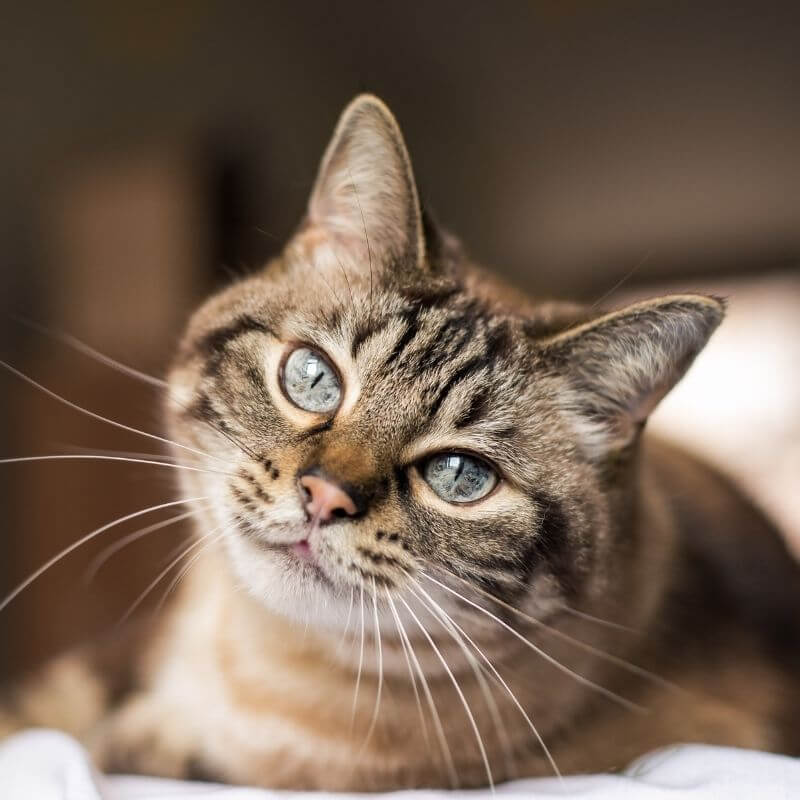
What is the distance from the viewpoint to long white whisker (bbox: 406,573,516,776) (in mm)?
923

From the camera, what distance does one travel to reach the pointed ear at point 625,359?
96cm

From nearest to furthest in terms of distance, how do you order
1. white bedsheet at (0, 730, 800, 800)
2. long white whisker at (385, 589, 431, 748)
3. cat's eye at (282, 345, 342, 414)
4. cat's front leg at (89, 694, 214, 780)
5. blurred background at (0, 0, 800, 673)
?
white bedsheet at (0, 730, 800, 800) < long white whisker at (385, 589, 431, 748) < cat's eye at (282, 345, 342, 414) < cat's front leg at (89, 694, 214, 780) < blurred background at (0, 0, 800, 673)

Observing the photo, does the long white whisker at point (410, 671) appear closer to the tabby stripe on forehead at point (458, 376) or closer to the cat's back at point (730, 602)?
the tabby stripe on forehead at point (458, 376)

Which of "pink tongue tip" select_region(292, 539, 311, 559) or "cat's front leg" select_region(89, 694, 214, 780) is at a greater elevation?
"pink tongue tip" select_region(292, 539, 311, 559)

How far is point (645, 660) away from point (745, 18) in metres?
2.05

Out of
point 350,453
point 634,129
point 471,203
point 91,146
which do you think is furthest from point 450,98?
point 350,453

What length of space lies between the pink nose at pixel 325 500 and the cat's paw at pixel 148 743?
482 mm

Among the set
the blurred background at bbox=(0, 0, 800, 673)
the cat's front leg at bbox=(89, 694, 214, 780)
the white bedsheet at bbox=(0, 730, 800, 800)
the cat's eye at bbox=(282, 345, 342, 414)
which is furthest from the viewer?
the blurred background at bbox=(0, 0, 800, 673)

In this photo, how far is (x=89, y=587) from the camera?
2162mm

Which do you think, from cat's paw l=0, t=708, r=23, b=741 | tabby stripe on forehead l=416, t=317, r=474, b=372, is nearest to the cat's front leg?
cat's paw l=0, t=708, r=23, b=741

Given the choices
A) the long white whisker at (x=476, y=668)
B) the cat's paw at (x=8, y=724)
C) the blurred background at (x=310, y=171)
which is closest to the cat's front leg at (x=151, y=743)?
the cat's paw at (x=8, y=724)

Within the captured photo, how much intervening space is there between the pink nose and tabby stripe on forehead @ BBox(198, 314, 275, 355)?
10.6 inches

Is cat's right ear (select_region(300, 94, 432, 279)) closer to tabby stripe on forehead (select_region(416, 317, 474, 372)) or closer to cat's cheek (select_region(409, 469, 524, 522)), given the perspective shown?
tabby stripe on forehead (select_region(416, 317, 474, 372))

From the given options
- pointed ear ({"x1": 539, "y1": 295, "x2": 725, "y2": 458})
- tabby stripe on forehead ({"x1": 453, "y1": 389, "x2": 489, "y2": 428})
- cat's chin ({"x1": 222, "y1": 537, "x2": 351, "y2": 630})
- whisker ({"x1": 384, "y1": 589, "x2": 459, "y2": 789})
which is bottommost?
whisker ({"x1": 384, "y1": 589, "x2": 459, "y2": 789})
